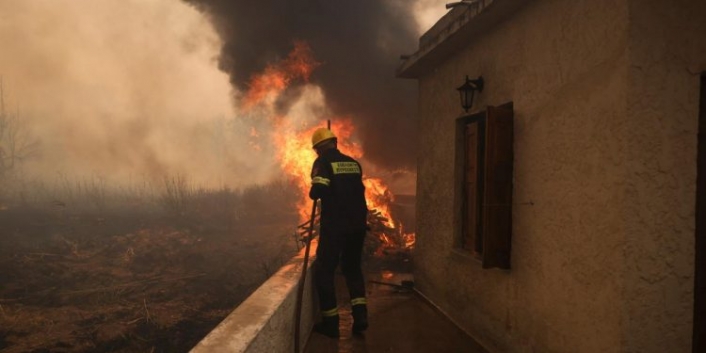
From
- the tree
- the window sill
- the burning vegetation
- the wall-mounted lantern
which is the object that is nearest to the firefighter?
the window sill

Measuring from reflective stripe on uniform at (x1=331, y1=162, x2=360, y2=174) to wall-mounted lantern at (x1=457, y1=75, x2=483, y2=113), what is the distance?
4.48 feet

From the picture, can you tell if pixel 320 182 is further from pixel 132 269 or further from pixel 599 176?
pixel 132 269

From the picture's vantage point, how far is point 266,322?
2.70m

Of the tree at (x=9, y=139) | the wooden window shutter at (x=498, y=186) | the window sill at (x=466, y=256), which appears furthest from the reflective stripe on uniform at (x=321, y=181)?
the tree at (x=9, y=139)

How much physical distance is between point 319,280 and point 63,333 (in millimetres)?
6287

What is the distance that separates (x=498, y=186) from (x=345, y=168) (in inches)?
60.2

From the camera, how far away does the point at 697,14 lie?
253 cm

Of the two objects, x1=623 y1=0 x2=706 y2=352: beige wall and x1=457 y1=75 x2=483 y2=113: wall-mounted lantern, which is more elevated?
x1=457 y1=75 x2=483 y2=113: wall-mounted lantern

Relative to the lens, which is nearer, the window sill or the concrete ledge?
the concrete ledge

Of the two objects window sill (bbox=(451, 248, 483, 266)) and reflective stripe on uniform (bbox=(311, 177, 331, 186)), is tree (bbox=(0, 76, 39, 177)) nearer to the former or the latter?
reflective stripe on uniform (bbox=(311, 177, 331, 186))

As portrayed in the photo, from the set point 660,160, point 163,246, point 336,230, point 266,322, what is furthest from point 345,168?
point 163,246

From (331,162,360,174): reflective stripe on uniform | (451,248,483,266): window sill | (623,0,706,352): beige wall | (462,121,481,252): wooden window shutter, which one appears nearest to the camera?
(623,0,706,352): beige wall

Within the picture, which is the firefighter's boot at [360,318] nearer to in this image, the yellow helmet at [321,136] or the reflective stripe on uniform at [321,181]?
the reflective stripe on uniform at [321,181]

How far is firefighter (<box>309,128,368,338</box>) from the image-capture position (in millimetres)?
4266
